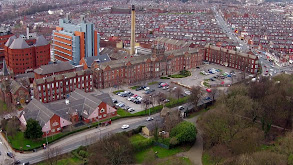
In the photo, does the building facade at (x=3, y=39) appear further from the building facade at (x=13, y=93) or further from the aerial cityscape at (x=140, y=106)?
the building facade at (x=13, y=93)

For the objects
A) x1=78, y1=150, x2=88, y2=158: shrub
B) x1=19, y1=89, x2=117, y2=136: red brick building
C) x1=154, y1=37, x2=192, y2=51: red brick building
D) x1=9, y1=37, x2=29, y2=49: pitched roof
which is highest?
x1=9, y1=37, x2=29, y2=49: pitched roof

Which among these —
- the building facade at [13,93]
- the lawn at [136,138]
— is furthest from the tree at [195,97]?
the building facade at [13,93]

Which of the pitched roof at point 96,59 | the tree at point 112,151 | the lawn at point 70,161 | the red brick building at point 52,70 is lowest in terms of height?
the lawn at point 70,161

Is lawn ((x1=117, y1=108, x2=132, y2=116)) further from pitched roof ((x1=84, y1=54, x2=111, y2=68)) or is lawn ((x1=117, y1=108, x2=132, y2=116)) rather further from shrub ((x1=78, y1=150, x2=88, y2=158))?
pitched roof ((x1=84, y1=54, x2=111, y2=68))

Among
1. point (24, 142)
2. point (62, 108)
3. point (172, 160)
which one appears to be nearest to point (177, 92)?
point (172, 160)

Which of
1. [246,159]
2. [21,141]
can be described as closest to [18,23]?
[21,141]

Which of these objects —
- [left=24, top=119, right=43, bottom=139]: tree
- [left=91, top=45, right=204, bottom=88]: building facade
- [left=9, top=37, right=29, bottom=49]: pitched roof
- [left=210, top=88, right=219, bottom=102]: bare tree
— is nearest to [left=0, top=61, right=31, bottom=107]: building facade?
[left=24, top=119, right=43, bottom=139]: tree

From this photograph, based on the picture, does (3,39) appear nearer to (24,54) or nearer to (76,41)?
(24,54)
